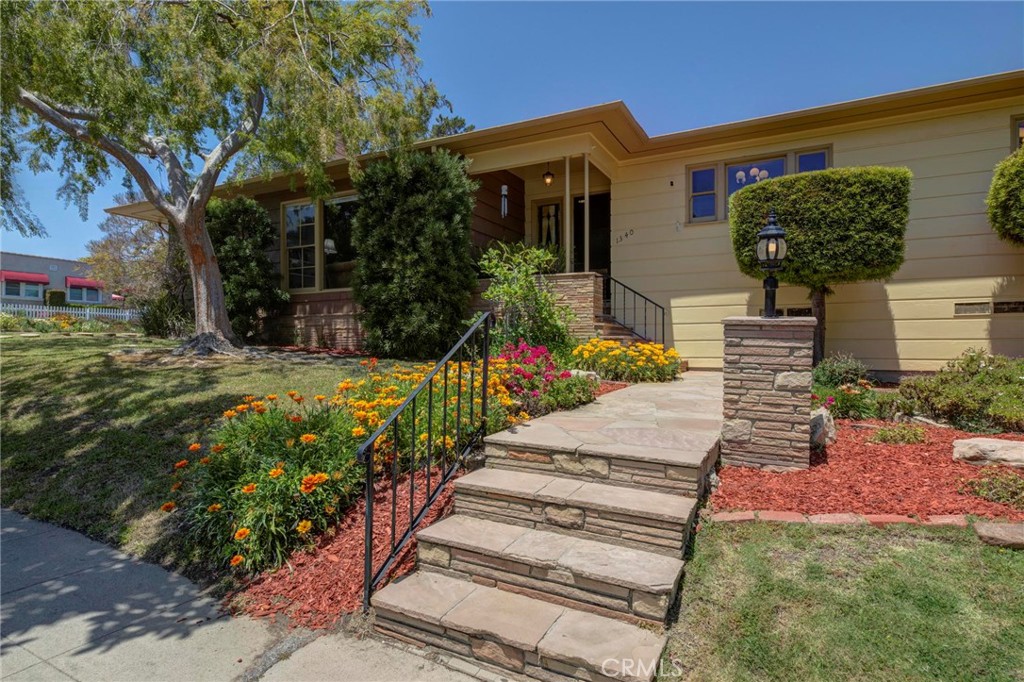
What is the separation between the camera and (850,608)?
2092mm

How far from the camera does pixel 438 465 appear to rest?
3537mm

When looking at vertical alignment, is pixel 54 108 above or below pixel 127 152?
above

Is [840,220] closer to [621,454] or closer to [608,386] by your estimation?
[608,386]

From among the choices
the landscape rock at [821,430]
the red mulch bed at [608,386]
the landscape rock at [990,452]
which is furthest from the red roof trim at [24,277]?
the landscape rock at [990,452]

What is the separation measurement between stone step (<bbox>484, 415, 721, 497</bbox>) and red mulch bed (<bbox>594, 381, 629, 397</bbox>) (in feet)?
5.63

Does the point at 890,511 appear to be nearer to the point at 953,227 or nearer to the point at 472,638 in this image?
the point at 472,638

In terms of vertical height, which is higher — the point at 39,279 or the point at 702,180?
the point at 39,279

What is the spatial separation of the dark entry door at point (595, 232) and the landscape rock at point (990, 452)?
751 cm

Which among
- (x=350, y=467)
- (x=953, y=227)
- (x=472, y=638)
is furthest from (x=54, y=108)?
(x=953, y=227)

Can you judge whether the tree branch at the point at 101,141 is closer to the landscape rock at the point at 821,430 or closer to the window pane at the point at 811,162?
the landscape rock at the point at 821,430

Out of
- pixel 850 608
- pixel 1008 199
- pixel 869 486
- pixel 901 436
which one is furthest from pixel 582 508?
pixel 1008 199

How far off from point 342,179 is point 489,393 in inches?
317

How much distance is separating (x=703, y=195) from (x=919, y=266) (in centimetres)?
314

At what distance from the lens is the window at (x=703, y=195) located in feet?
27.8
